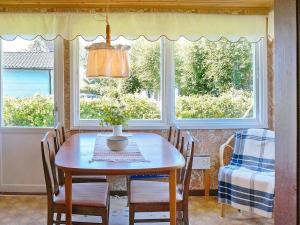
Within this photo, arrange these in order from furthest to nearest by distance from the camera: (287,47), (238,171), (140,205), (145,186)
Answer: (238,171)
(145,186)
(140,205)
(287,47)

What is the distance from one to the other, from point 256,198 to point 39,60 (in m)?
2.72

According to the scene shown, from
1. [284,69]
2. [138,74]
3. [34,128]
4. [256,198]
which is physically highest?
[138,74]

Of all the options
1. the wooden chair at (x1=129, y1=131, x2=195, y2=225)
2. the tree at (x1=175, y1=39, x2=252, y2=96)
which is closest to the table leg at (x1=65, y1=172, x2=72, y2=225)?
the wooden chair at (x1=129, y1=131, x2=195, y2=225)

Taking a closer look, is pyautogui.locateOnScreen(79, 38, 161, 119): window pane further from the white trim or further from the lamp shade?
the lamp shade

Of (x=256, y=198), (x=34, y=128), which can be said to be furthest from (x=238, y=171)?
(x=34, y=128)

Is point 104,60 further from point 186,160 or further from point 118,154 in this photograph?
point 186,160

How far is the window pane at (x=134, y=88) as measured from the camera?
413 cm

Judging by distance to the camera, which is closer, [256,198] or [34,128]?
[256,198]

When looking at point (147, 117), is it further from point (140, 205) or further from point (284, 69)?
point (284, 69)

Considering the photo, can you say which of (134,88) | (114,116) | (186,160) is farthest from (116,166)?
(134,88)

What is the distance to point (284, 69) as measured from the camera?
0.63 metres

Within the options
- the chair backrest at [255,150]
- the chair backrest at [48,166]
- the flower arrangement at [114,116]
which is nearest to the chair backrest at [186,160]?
the flower arrangement at [114,116]

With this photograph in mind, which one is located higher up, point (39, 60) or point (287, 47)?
point (39, 60)

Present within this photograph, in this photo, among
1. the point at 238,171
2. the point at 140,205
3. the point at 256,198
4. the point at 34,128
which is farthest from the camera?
the point at 34,128
